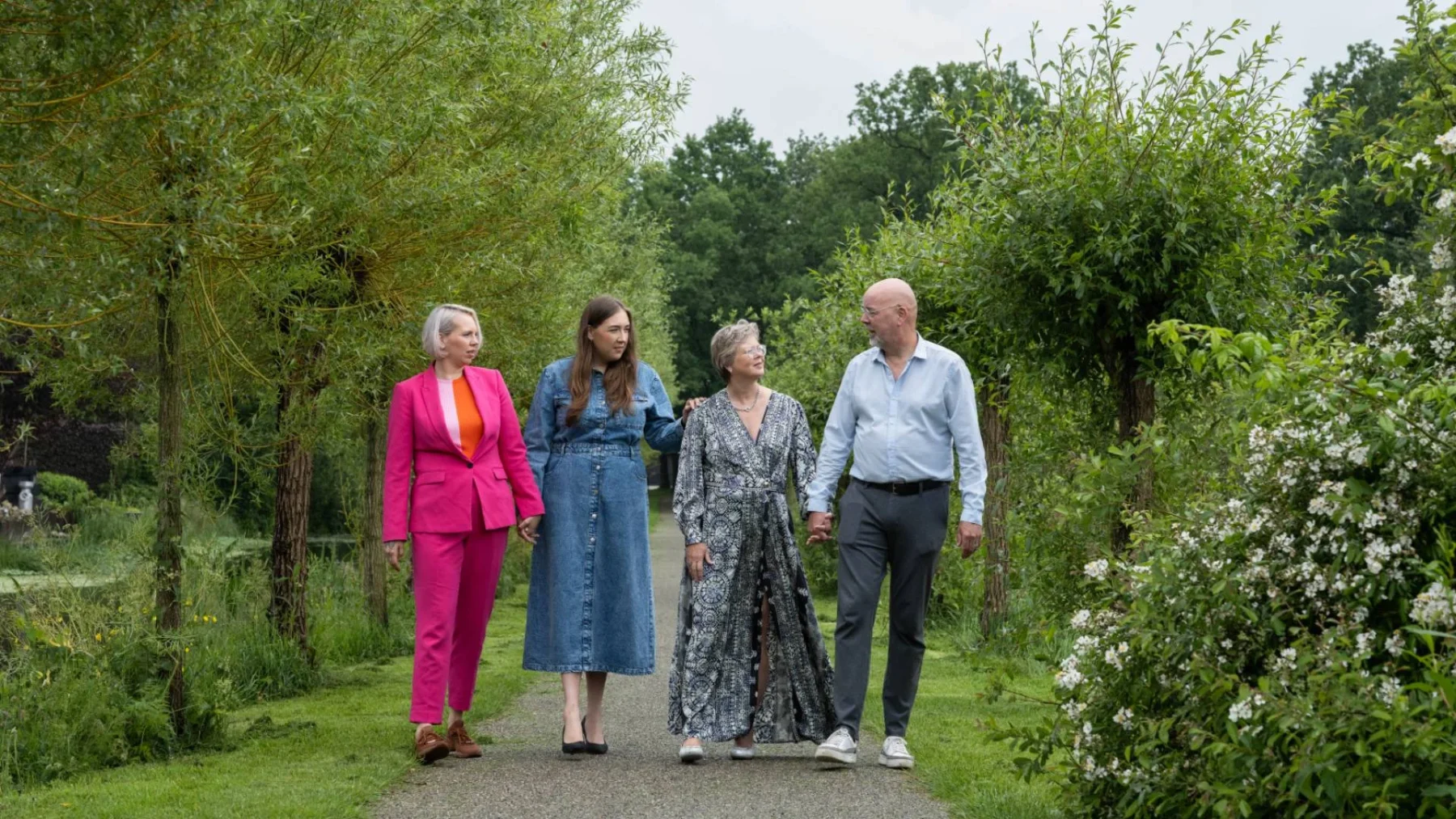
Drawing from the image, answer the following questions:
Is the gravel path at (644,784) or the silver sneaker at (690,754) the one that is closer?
the gravel path at (644,784)

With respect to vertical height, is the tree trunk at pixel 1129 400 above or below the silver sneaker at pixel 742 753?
above

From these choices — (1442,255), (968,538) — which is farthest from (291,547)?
(1442,255)

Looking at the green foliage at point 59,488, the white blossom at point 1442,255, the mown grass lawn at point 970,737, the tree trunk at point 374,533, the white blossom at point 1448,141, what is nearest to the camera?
the white blossom at point 1448,141

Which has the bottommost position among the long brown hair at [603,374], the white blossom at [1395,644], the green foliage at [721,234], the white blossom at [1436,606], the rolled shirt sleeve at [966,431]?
the white blossom at [1395,644]

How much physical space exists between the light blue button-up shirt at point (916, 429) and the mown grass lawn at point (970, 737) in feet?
3.01

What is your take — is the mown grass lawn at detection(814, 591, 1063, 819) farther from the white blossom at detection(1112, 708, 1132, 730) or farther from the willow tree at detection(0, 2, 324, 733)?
the willow tree at detection(0, 2, 324, 733)

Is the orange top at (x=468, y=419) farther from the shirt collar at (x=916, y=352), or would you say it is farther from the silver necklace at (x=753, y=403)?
the shirt collar at (x=916, y=352)

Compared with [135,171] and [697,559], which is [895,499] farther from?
[135,171]

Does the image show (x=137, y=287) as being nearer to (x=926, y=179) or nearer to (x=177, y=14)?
(x=177, y=14)

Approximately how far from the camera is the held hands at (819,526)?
281 inches

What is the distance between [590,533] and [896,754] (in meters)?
1.85

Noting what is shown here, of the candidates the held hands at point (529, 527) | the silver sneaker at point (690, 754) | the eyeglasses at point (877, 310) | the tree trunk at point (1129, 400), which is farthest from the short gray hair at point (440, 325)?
the tree trunk at point (1129, 400)

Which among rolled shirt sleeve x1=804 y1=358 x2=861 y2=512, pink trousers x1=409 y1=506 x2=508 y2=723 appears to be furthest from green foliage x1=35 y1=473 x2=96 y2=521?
rolled shirt sleeve x1=804 y1=358 x2=861 y2=512

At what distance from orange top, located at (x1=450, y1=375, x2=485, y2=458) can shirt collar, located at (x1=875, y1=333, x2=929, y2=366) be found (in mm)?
1899
